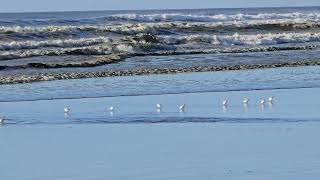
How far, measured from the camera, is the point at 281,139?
12.4 meters

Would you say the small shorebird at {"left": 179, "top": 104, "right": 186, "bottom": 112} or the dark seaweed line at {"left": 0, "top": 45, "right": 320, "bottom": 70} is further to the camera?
the dark seaweed line at {"left": 0, "top": 45, "right": 320, "bottom": 70}

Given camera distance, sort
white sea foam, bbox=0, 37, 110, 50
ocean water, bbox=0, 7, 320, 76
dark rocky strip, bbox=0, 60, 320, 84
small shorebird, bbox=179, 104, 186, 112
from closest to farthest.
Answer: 1. small shorebird, bbox=179, 104, 186, 112
2. dark rocky strip, bbox=0, 60, 320, 84
3. ocean water, bbox=0, 7, 320, 76
4. white sea foam, bbox=0, 37, 110, 50

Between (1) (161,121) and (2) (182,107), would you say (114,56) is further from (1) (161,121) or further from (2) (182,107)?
(1) (161,121)

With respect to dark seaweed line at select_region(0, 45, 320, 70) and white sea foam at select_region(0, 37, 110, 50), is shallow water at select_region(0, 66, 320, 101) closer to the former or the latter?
dark seaweed line at select_region(0, 45, 320, 70)

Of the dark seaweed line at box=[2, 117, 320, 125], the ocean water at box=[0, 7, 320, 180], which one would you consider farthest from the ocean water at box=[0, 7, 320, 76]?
the dark seaweed line at box=[2, 117, 320, 125]

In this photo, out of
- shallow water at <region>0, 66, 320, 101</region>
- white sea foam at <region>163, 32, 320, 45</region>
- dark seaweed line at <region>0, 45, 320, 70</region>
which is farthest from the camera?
white sea foam at <region>163, 32, 320, 45</region>

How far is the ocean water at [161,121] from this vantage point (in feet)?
34.7

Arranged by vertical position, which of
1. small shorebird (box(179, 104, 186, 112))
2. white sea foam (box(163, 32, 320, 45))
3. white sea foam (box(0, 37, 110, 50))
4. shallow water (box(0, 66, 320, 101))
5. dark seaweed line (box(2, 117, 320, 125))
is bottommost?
white sea foam (box(163, 32, 320, 45))

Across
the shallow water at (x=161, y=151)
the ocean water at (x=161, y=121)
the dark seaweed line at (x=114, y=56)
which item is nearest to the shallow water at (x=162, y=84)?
the ocean water at (x=161, y=121)

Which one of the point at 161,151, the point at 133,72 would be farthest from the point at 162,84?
the point at 161,151

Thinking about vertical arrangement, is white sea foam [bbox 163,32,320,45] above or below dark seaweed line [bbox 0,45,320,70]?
below

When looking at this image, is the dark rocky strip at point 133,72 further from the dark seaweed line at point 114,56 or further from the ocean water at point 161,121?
the dark seaweed line at point 114,56

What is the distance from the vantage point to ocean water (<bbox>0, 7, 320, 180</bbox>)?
10570mm

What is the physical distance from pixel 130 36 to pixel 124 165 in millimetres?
29939
